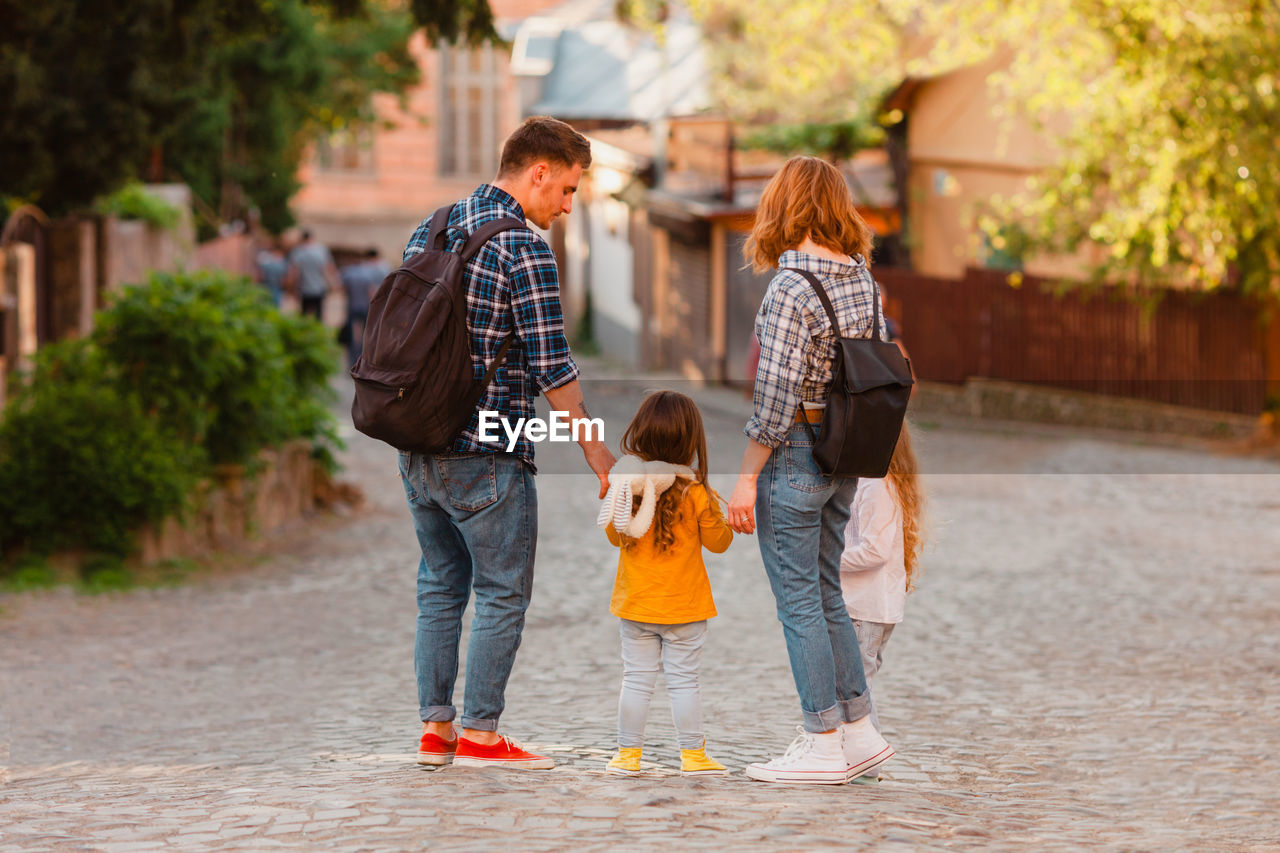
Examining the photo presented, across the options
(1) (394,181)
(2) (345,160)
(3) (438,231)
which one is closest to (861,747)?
(3) (438,231)

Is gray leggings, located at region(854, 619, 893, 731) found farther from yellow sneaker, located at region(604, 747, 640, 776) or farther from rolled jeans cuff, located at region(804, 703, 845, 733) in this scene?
yellow sneaker, located at region(604, 747, 640, 776)

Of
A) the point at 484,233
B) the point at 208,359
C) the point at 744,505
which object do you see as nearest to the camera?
the point at 484,233

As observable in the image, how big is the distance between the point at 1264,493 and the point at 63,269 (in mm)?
10346

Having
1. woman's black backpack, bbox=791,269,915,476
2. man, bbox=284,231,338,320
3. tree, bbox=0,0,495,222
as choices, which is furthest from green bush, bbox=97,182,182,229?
woman's black backpack, bbox=791,269,915,476

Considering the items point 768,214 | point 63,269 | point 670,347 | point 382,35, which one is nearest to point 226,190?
point 382,35

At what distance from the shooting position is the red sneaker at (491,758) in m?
4.68

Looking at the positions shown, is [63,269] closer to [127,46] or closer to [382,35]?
[127,46]

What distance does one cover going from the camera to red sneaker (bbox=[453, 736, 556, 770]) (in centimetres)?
468

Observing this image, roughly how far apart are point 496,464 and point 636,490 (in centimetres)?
45

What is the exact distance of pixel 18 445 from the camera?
929 centimetres

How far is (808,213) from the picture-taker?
4559 mm

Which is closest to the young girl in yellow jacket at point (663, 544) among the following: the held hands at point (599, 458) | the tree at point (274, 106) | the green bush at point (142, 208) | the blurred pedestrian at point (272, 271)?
the held hands at point (599, 458)

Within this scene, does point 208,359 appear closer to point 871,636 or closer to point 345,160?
point 871,636

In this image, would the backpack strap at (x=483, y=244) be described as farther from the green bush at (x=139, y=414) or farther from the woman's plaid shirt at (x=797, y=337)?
the green bush at (x=139, y=414)
